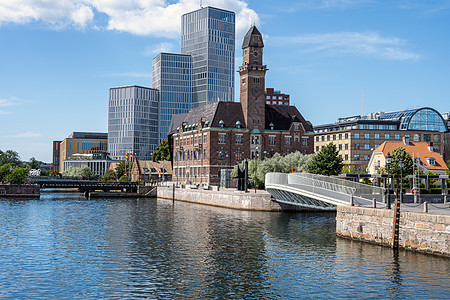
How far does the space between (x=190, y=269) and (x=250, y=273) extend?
412 cm

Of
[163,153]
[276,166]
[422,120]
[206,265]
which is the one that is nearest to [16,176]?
[163,153]

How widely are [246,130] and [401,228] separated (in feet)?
298

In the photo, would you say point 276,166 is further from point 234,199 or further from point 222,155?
point 222,155

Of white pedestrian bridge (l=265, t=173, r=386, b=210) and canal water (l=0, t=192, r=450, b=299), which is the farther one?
white pedestrian bridge (l=265, t=173, r=386, b=210)

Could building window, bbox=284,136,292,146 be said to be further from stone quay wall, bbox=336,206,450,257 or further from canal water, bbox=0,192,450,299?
stone quay wall, bbox=336,206,450,257

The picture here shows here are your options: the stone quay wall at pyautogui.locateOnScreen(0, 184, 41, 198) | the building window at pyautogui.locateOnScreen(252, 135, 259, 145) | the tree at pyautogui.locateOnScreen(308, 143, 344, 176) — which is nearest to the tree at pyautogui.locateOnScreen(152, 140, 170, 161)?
the building window at pyautogui.locateOnScreen(252, 135, 259, 145)

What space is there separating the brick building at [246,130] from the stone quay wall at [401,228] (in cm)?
7887

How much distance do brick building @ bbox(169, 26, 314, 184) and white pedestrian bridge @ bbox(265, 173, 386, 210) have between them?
6081 cm

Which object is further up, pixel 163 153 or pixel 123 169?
pixel 163 153

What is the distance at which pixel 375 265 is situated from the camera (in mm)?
34875

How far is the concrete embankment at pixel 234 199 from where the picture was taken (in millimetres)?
75812

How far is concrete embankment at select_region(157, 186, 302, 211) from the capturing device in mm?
75812

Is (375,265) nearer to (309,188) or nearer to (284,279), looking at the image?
(284,279)

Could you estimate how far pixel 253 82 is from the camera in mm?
130000
